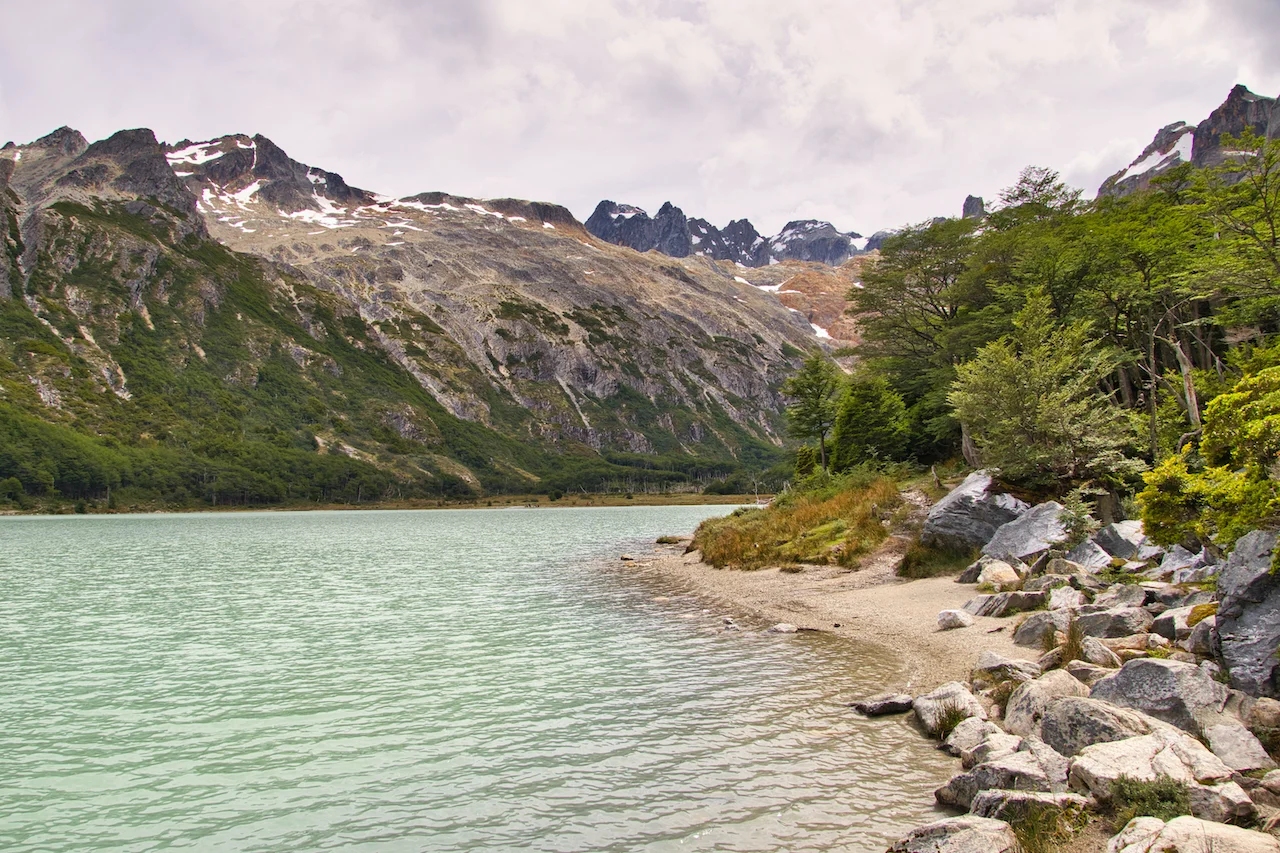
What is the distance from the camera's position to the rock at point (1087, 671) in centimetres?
1218

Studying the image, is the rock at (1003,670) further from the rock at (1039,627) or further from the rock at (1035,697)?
the rock at (1039,627)

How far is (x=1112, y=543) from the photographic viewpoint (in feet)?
72.4

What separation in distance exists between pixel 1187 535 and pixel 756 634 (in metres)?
11.7

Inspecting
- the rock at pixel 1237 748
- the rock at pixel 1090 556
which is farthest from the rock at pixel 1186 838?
the rock at pixel 1090 556

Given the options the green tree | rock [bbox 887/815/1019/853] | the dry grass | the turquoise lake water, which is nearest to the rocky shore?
rock [bbox 887/815/1019/853]

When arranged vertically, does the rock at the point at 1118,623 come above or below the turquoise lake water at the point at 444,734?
above

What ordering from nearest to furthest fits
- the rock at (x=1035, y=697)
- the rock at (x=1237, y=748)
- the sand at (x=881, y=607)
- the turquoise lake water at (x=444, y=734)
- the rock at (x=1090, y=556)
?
the rock at (x=1237, y=748) < the turquoise lake water at (x=444, y=734) < the rock at (x=1035, y=697) < the sand at (x=881, y=607) < the rock at (x=1090, y=556)

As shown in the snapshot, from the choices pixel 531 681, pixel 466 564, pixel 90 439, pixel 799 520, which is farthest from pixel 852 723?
pixel 90 439

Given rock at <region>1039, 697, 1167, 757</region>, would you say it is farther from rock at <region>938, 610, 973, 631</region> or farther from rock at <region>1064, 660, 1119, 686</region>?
rock at <region>938, 610, 973, 631</region>

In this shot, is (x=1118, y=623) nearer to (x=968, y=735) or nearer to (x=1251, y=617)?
(x=1251, y=617)

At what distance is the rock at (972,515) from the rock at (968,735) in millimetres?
17929

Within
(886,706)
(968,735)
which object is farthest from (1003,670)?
(968,735)

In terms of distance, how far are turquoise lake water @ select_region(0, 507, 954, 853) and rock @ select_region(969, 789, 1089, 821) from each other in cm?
112

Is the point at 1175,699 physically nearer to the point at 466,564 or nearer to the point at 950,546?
the point at 950,546
